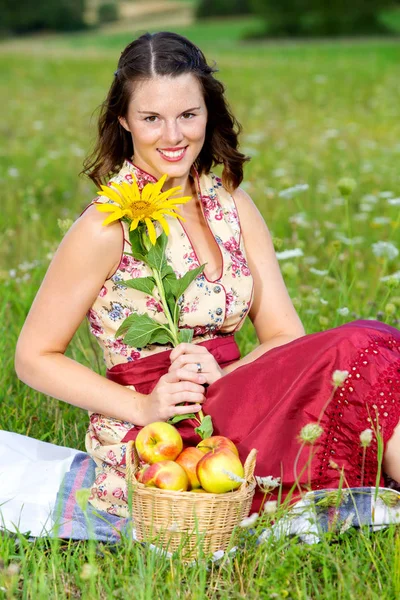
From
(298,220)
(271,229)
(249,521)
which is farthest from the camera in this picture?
(271,229)

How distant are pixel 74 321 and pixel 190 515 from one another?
63 cm

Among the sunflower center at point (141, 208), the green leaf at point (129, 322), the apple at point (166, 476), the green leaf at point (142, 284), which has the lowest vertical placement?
the apple at point (166, 476)

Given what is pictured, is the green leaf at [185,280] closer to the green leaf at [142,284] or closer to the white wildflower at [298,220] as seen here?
the green leaf at [142,284]

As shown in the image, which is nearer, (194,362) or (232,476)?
(232,476)

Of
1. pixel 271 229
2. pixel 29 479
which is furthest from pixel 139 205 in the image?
pixel 271 229

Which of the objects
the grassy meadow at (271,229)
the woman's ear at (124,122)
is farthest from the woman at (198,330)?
the grassy meadow at (271,229)

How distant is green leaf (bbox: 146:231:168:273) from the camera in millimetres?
2295

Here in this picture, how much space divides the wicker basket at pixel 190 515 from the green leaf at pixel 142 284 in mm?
454

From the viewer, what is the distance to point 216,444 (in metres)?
2.08

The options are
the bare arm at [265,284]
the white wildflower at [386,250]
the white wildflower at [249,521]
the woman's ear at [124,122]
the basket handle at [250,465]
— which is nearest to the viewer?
the white wildflower at [249,521]

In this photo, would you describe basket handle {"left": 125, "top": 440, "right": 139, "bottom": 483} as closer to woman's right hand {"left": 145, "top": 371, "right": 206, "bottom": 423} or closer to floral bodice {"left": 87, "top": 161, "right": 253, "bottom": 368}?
woman's right hand {"left": 145, "top": 371, "right": 206, "bottom": 423}

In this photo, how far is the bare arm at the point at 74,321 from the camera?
2309 mm

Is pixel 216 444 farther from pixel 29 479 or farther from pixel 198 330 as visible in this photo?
pixel 29 479

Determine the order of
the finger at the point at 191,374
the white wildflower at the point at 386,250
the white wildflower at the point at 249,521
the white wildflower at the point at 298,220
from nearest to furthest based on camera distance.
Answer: the white wildflower at the point at 249,521 < the finger at the point at 191,374 < the white wildflower at the point at 386,250 < the white wildflower at the point at 298,220
